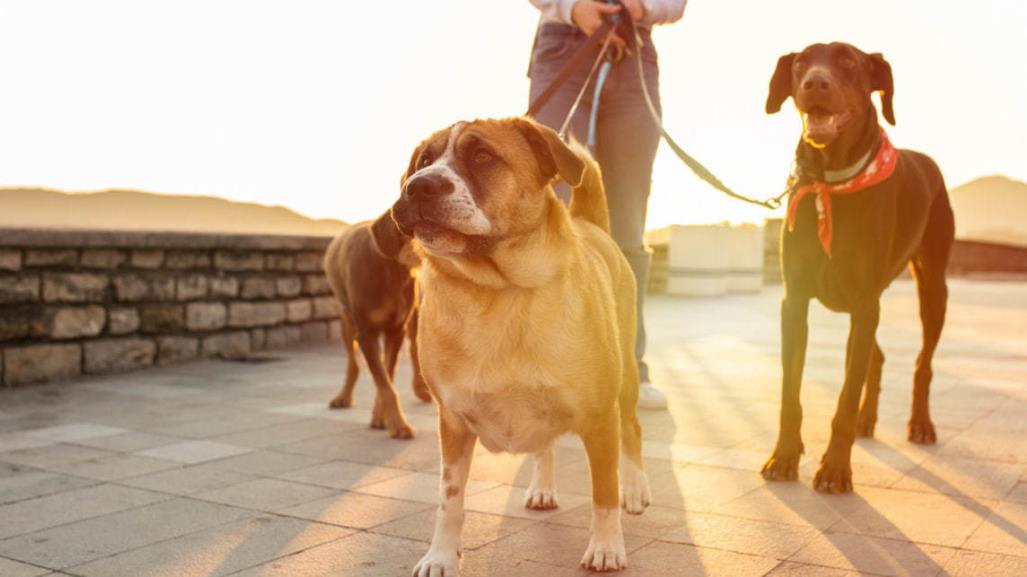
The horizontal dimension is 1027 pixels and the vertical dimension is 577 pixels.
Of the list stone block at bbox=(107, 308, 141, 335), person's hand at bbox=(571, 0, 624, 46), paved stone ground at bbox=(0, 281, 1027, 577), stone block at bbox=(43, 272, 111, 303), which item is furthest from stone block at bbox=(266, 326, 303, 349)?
person's hand at bbox=(571, 0, 624, 46)

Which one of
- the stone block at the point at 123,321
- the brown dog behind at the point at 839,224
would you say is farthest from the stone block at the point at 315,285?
the brown dog behind at the point at 839,224

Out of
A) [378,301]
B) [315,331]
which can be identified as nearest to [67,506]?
[378,301]

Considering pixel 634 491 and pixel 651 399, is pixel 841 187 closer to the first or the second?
pixel 634 491

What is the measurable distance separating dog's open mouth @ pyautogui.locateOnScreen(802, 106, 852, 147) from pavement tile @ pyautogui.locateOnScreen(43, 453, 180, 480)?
3080mm

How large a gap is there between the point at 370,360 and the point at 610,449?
8.71ft

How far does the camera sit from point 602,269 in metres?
3.26

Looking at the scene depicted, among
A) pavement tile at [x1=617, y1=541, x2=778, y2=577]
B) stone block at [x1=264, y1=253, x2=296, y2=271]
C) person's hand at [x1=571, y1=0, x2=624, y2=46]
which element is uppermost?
person's hand at [x1=571, y1=0, x2=624, y2=46]

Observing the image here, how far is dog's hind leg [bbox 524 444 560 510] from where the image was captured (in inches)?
144

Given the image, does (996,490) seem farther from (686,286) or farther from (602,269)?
(686,286)

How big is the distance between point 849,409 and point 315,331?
6639mm

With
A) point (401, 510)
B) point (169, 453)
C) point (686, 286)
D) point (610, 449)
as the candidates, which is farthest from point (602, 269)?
point (686, 286)

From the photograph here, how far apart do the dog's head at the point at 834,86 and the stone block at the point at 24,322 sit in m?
5.26

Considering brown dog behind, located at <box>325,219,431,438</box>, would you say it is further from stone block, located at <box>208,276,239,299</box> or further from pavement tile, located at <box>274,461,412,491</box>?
stone block, located at <box>208,276,239,299</box>

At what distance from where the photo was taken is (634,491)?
3.56 m
